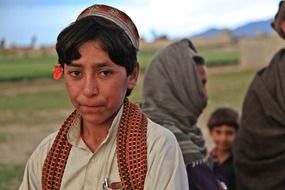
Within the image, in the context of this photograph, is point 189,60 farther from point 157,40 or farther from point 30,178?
point 157,40

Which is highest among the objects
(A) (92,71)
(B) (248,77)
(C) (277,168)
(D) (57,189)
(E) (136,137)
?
(A) (92,71)

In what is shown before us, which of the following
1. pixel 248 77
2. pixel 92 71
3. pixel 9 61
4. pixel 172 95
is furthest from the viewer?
pixel 9 61

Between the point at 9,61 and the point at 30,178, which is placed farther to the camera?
the point at 9,61

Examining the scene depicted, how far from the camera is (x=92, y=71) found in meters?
2.12

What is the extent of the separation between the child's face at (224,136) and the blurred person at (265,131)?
1.98 feet

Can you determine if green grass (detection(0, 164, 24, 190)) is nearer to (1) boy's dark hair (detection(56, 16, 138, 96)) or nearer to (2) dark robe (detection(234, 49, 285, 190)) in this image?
(2) dark robe (detection(234, 49, 285, 190))

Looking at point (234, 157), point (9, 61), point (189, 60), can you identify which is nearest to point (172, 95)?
point (189, 60)

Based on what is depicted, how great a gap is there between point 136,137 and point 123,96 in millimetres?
142

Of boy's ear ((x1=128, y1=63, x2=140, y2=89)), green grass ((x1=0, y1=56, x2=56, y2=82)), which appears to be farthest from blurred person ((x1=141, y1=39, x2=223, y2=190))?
green grass ((x1=0, y1=56, x2=56, y2=82))

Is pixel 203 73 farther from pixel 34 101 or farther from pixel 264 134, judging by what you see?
pixel 34 101

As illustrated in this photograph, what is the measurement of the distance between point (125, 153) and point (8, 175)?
23.4 ft

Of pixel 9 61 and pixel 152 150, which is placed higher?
pixel 152 150

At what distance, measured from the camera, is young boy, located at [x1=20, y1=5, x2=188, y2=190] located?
2115mm

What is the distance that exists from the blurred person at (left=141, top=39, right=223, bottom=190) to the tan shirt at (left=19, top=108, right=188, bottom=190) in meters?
1.03
